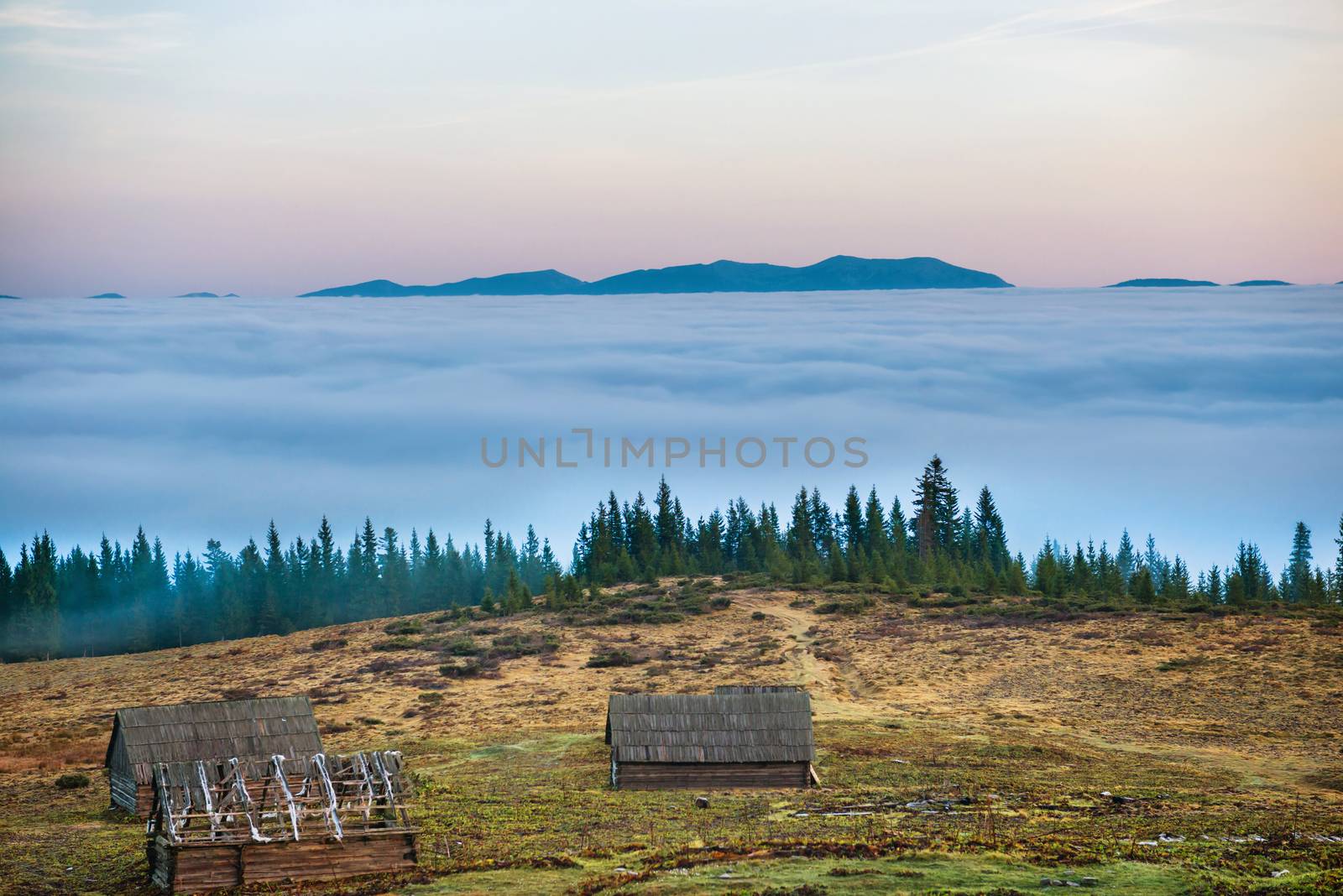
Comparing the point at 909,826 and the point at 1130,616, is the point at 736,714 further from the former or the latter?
the point at 1130,616

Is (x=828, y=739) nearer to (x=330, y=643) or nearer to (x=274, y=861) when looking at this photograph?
(x=274, y=861)

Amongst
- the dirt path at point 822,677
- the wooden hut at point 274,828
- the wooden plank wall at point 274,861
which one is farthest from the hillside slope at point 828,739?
the wooden hut at point 274,828

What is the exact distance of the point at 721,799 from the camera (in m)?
42.7

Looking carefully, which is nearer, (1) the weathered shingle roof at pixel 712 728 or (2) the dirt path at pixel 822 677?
(1) the weathered shingle roof at pixel 712 728

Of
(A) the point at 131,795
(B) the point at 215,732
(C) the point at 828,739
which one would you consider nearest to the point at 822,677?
(C) the point at 828,739

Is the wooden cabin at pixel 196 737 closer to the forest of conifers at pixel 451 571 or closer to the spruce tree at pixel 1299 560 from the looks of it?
the forest of conifers at pixel 451 571

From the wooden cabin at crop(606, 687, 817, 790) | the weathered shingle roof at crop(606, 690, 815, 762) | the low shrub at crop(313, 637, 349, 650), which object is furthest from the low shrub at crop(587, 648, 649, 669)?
the wooden cabin at crop(606, 687, 817, 790)

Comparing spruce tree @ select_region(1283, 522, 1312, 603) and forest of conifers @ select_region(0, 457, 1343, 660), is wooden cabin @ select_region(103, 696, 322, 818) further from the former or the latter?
spruce tree @ select_region(1283, 522, 1312, 603)

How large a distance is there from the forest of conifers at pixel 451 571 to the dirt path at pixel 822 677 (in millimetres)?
18111

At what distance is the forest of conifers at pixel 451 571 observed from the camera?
122812 mm

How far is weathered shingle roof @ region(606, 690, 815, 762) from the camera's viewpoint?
45.3 meters

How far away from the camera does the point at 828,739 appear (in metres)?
54.2

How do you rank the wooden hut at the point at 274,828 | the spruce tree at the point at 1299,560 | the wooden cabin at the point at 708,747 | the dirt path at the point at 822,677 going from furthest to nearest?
the spruce tree at the point at 1299,560
the dirt path at the point at 822,677
the wooden cabin at the point at 708,747
the wooden hut at the point at 274,828

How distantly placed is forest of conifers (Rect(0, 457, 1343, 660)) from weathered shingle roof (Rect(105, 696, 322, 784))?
208 feet
